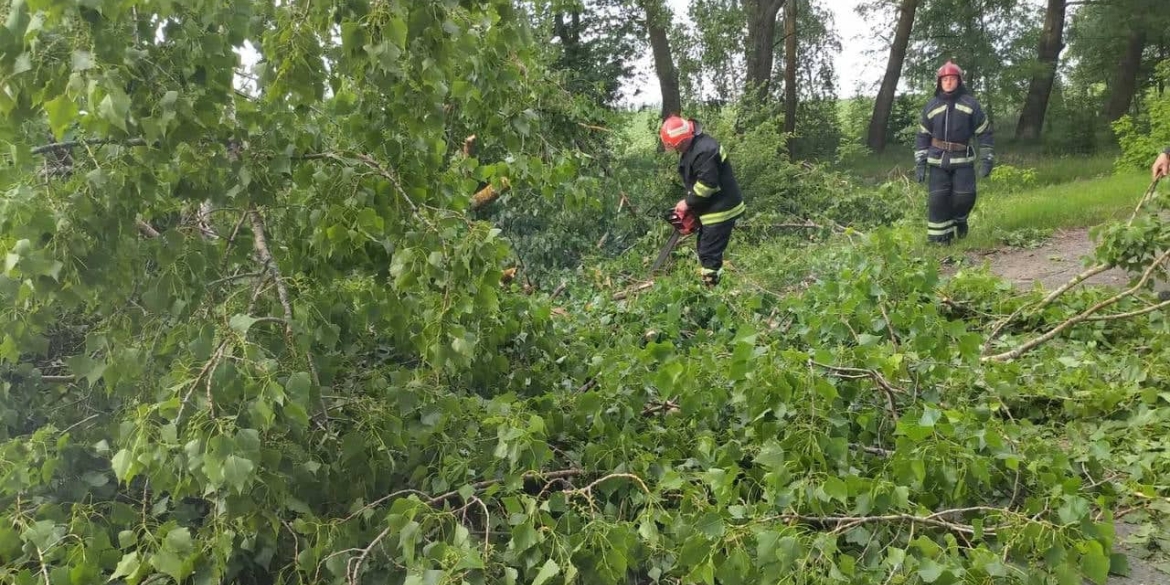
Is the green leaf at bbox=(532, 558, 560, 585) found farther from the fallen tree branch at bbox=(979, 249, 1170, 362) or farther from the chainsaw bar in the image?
the chainsaw bar

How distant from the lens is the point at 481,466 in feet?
8.16

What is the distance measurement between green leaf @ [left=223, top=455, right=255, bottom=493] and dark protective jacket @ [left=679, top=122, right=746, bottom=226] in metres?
5.37

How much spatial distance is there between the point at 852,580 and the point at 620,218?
21.7 feet

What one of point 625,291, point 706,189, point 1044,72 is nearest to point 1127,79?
point 1044,72

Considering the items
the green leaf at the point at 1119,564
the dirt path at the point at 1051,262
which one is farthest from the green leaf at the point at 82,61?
the dirt path at the point at 1051,262

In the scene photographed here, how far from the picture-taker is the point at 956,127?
7160 mm

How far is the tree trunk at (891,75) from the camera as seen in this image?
17.4 m

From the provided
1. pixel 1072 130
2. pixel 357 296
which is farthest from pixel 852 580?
pixel 1072 130

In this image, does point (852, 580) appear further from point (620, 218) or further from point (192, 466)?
point (620, 218)

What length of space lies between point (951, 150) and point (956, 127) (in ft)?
0.70

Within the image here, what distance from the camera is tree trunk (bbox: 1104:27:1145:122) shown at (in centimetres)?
1662

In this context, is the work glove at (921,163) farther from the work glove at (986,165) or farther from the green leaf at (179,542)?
the green leaf at (179,542)

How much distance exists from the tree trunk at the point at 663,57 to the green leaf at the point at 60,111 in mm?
12944

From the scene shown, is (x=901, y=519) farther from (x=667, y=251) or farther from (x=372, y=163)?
(x=667, y=251)
